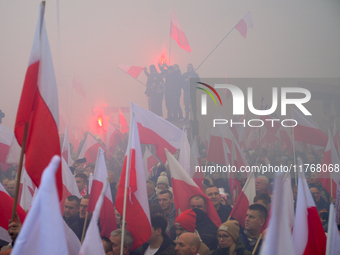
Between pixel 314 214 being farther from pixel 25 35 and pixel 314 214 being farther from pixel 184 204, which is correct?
pixel 25 35

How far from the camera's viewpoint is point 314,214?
187 cm

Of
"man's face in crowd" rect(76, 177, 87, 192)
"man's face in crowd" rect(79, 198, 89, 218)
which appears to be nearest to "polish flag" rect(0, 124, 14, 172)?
"man's face in crowd" rect(76, 177, 87, 192)

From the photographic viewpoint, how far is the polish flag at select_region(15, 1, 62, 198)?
175cm

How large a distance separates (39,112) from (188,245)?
134cm

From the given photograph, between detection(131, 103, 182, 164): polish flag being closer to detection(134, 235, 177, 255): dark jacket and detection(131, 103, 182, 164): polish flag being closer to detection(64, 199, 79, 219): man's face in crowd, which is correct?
detection(64, 199, 79, 219): man's face in crowd

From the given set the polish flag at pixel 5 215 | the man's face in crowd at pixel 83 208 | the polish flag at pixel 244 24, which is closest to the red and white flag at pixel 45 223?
the polish flag at pixel 5 215

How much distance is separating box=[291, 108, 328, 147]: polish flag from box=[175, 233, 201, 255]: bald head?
3188 mm

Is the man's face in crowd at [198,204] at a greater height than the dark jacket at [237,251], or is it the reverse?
the man's face in crowd at [198,204]

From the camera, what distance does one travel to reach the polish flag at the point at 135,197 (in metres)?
2.50

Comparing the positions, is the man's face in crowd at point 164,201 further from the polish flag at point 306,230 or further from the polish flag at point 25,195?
the polish flag at point 306,230

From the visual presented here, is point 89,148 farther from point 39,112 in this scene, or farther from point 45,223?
point 45,223

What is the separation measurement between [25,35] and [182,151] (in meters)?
13.9

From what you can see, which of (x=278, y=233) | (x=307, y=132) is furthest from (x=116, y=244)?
(x=307, y=132)

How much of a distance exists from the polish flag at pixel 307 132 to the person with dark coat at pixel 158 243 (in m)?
3.08
